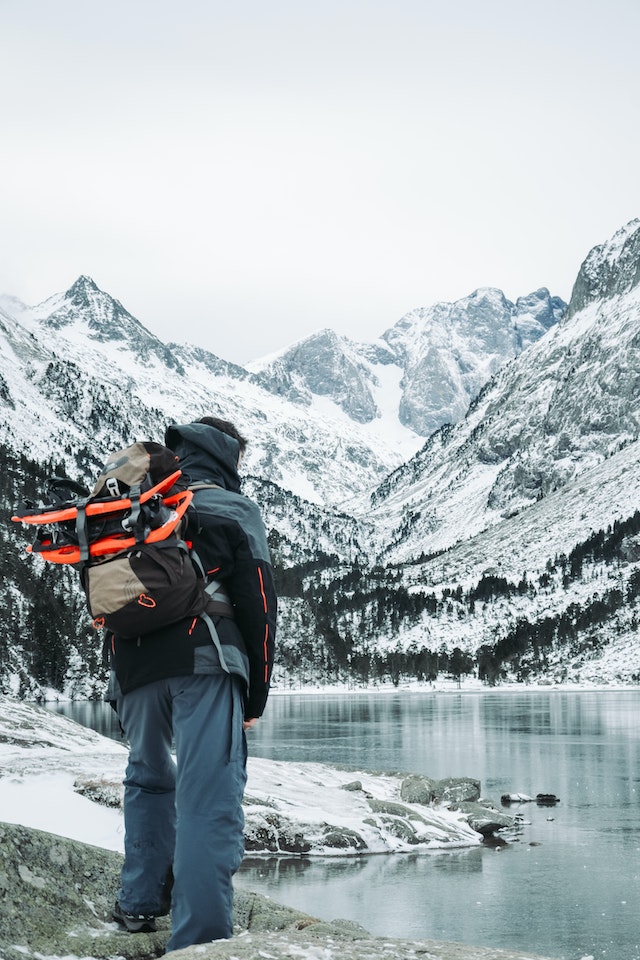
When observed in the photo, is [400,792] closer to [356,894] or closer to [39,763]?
[356,894]

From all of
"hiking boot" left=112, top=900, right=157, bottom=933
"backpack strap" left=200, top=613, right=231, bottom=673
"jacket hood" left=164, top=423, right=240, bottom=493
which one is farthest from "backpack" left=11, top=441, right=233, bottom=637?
"hiking boot" left=112, top=900, right=157, bottom=933

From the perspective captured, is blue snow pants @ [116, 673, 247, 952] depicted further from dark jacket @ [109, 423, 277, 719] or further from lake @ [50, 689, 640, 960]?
lake @ [50, 689, 640, 960]

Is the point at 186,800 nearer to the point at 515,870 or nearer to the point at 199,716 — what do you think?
the point at 199,716

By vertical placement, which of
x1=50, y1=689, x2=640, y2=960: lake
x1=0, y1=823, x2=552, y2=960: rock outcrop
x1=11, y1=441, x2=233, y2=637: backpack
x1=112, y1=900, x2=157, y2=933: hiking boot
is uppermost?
x1=11, y1=441, x2=233, y2=637: backpack

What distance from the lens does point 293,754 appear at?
5950 cm

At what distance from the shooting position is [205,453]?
28.4 ft

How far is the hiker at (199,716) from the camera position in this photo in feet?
23.6

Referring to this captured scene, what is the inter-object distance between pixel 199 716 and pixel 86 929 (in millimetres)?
2083

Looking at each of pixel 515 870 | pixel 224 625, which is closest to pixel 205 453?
pixel 224 625

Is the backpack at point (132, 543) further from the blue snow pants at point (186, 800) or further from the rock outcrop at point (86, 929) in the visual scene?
the rock outcrop at point (86, 929)

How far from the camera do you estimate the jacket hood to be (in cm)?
856

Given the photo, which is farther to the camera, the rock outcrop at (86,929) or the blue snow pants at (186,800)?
the blue snow pants at (186,800)

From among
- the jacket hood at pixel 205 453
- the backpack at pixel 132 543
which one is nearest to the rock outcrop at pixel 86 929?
the backpack at pixel 132 543

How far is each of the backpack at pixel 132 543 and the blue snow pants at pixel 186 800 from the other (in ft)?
2.27
